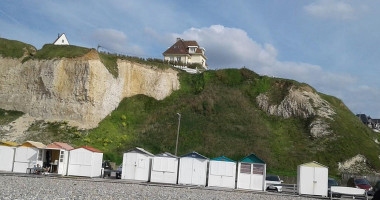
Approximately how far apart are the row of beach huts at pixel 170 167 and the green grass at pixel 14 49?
29.3m

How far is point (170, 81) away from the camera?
6244 centimetres

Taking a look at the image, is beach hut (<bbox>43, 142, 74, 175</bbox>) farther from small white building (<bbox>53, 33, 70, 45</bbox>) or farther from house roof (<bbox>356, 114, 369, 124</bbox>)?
house roof (<bbox>356, 114, 369, 124</bbox>)

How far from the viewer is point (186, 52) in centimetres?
8562

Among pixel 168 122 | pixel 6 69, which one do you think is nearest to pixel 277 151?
pixel 168 122

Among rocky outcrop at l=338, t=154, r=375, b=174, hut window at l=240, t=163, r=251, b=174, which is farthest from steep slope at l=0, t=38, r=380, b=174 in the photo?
hut window at l=240, t=163, r=251, b=174

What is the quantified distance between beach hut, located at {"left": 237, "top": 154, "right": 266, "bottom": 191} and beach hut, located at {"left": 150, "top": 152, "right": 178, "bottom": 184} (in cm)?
489

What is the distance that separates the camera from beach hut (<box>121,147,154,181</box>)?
3020 cm

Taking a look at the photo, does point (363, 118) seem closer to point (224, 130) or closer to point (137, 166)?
point (224, 130)

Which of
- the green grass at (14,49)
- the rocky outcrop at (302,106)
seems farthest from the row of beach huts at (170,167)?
the green grass at (14,49)

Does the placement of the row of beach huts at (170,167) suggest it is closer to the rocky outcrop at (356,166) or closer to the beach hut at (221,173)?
the beach hut at (221,173)

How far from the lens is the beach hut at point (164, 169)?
29656 millimetres

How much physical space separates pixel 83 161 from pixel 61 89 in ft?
82.7

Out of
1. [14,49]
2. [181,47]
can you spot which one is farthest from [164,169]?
[181,47]

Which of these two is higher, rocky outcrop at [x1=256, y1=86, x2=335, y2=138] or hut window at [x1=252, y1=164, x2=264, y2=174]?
rocky outcrop at [x1=256, y1=86, x2=335, y2=138]
